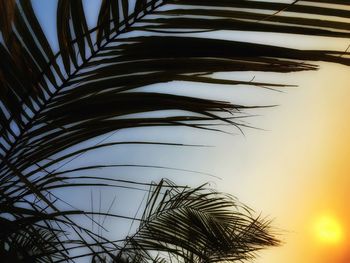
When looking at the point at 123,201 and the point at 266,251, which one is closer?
the point at 123,201

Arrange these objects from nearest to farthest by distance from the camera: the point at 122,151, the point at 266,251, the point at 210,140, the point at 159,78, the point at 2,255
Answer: the point at 2,255
the point at 159,78
the point at 122,151
the point at 210,140
the point at 266,251

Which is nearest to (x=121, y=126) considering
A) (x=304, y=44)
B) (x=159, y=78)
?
(x=159, y=78)

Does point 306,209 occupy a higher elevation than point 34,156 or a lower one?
higher

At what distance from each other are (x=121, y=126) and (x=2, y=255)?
261 millimetres

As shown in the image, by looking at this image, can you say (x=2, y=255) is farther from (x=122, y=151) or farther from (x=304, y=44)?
(x=304, y=44)

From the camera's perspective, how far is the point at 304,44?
1327 millimetres

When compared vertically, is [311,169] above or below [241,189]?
above

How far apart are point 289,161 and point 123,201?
78 cm

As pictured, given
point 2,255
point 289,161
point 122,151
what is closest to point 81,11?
point 2,255

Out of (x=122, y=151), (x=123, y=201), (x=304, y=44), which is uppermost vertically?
(x=304, y=44)

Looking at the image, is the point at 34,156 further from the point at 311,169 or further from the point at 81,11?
the point at 311,169

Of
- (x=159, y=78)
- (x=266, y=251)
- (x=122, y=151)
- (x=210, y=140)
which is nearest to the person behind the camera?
(x=159, y=78)

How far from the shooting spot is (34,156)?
23.0 inches

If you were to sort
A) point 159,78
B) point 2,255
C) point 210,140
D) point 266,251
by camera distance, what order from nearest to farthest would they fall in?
point 2,255 < point 159,78 < point 210,140 < point 266,251
